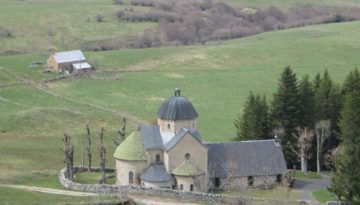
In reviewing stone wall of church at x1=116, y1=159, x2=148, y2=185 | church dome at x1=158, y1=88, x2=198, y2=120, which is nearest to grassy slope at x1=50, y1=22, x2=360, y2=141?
church dome at x1=158, y1=88, x2=198, y2=120

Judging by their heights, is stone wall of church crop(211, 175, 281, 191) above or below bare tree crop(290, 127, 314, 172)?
below

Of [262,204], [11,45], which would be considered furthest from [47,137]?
[11,45]

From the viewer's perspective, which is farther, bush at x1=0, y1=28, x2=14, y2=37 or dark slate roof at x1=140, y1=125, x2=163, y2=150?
bush at x1=0, y1=28, x2=14, y2=37

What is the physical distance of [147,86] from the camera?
465 feet

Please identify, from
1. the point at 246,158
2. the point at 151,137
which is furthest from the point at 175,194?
the point at 246,158

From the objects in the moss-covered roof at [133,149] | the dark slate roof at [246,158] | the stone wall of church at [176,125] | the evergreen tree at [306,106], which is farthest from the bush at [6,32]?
the dark slate roof at [246,158]

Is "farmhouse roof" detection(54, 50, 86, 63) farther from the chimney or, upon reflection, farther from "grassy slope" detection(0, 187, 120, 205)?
"grassy slope" detection(0, 187, 120, 205)

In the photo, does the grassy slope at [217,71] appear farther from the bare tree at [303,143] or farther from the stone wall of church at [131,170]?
the stone wall of church at [131,170]

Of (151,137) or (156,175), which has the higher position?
(151,137)

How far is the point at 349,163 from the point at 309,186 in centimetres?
926

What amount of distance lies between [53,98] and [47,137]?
25.6m

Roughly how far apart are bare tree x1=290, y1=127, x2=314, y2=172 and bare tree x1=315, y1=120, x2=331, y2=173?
96cm

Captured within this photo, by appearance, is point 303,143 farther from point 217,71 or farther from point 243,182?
point 217,71

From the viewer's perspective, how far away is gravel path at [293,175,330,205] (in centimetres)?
7712
